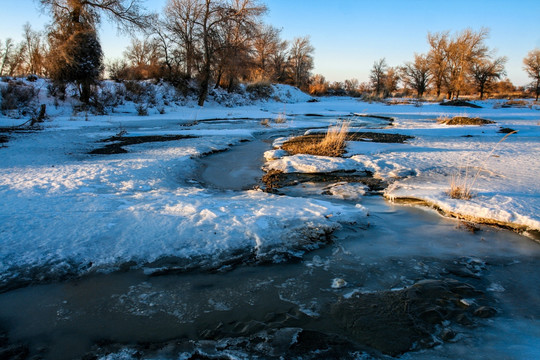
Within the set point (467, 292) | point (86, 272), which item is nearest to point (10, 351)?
point (86, 272)

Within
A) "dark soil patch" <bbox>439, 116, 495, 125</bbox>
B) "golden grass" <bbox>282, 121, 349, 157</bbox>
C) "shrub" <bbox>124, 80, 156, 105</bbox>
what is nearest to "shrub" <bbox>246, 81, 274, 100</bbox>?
"shrub" <bbox>124, 80, 156, 105</bbox>

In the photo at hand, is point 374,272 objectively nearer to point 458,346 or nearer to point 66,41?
point 458,346

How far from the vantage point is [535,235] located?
314 centimetres

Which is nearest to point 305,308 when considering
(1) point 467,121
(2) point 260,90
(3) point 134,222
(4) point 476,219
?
(3) point 134,222

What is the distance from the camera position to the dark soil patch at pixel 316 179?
4945 millimetres

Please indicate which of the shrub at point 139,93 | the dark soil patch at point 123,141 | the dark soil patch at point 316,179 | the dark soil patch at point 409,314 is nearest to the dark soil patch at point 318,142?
the dark soil patch at point 316,179

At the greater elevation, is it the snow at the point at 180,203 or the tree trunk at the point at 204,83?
the tree trunk at the point at 204,83

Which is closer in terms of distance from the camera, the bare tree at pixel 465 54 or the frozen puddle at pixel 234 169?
the frozen puddle at pixel 234 169

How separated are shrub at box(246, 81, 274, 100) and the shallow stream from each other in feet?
89.4

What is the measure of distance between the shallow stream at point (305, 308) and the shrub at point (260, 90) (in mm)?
27264

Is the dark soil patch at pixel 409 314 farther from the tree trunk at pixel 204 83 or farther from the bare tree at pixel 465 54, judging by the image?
the bare tree at pixel 465 54

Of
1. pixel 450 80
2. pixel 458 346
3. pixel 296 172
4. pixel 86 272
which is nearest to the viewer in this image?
pixel 458 346

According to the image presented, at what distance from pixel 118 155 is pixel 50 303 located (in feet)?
16.3

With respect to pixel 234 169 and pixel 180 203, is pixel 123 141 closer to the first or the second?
pixel 234 169
